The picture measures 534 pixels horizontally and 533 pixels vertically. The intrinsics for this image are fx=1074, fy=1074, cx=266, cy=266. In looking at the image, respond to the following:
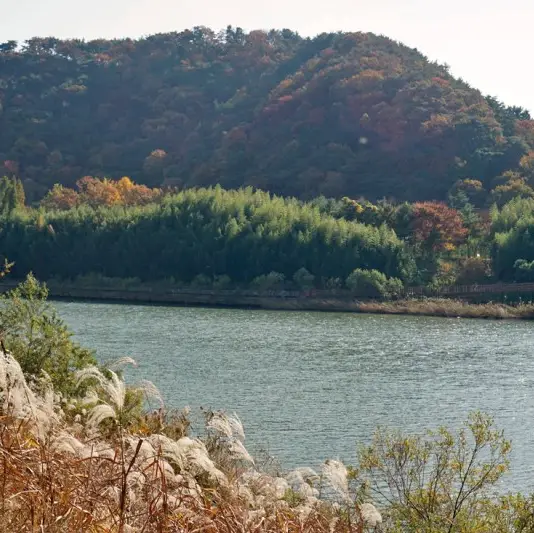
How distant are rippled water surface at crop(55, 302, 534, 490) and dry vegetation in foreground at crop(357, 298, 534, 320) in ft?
6.95

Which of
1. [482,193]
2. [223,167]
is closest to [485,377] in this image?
[482,193]

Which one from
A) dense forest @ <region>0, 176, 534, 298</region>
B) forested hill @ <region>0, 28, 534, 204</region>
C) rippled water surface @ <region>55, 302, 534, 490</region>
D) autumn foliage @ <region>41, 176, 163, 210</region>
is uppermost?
forested hill @ <region>0, 28, 534, 204</region>

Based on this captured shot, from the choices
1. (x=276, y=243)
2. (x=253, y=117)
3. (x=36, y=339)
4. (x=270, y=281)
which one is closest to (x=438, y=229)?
(x=276, y=243)

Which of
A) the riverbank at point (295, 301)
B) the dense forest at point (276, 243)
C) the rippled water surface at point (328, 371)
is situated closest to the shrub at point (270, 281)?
the dense forest at point (276, 243)

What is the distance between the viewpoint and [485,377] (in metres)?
27.1

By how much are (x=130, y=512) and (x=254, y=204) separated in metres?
55.1

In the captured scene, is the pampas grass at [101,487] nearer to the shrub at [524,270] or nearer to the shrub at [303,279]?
the shrub at [524,270]

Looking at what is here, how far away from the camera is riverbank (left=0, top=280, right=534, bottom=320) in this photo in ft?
158

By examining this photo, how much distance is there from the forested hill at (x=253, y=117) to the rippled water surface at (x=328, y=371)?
34.0 m

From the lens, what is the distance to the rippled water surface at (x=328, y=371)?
18.6 meters

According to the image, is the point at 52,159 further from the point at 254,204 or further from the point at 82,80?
the point at 254,204

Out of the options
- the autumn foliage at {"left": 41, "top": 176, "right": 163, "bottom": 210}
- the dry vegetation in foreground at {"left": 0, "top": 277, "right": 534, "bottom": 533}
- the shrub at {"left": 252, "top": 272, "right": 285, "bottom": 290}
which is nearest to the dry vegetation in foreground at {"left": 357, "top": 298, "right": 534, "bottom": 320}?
the shrub at {"left": 252, "top": 272, "right": 285, "bottom": 290}

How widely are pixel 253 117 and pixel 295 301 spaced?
47269mm

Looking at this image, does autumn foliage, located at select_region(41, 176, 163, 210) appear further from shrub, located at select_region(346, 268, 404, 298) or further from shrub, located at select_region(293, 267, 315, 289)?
shrub, located at select_region(346, 268, 404, 298)
